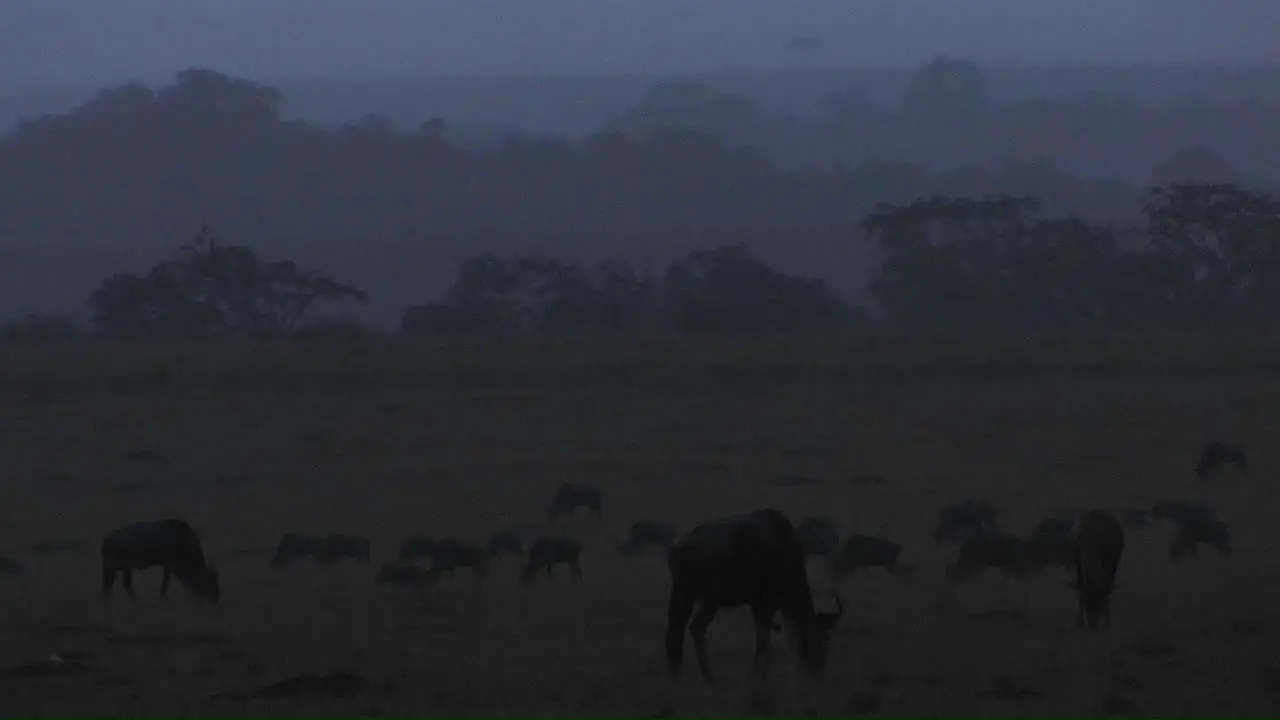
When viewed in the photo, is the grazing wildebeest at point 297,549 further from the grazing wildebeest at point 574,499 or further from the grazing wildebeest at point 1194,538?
the grazing wildebeest at point 1194,538

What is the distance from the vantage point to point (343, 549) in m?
16.2

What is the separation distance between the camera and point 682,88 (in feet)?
619

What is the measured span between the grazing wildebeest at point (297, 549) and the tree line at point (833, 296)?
31810mm

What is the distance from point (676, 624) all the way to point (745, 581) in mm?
438

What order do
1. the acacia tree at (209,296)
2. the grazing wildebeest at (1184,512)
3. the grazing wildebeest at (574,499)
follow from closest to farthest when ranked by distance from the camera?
the grazing wildebeest at (1184,512), the grazing wildebeest at (574,499), the acacia tree at (209,296)

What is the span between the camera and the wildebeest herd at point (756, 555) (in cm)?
984

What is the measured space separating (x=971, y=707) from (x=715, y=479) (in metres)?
13.9

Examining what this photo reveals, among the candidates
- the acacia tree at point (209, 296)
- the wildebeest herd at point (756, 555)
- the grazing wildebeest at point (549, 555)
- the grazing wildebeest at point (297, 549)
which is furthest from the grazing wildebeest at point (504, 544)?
the acacia tree at point (209, 296)

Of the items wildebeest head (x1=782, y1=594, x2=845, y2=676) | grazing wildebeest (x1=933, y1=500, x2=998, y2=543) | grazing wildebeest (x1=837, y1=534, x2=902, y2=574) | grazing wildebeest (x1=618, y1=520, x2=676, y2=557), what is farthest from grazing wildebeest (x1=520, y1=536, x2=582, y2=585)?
wildebeest head (x1=782, y1=594, x2=845, y2=676)

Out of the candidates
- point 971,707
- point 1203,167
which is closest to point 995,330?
point 971,707

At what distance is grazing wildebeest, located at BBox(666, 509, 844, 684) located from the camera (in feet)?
32.1

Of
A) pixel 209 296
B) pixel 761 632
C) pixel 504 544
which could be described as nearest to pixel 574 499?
pixel 504 544

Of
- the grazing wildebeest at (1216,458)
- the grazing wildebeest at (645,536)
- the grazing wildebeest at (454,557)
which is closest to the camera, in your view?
the grazing wildebeest at (454,557)

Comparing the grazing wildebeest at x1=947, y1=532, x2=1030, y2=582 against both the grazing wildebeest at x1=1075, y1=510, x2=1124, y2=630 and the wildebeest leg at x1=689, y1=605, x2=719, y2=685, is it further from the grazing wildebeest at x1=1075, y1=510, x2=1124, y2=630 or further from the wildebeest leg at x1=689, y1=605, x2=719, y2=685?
the wildebeest leg at x1=689, y1=605, x2=719, y2=685
